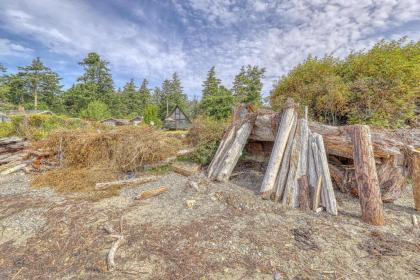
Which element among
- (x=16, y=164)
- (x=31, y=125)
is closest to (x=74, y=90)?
(x=31, y=125)

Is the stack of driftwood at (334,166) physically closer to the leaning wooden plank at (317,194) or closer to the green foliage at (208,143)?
the leaning wooden plank at (317,194)

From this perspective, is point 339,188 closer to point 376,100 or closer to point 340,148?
point 340,148

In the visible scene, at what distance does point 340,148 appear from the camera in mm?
4078

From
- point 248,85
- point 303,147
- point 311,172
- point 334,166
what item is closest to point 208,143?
point 303,147

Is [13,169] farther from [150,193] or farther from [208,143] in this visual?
[208,143]

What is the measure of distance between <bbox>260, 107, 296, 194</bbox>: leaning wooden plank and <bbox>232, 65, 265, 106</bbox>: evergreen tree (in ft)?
65.4

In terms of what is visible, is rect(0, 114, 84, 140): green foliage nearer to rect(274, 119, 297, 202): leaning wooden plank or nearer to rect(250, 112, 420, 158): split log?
rect(274, 119, 297, 202): leaning wooden plank

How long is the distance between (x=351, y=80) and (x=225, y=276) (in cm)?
900

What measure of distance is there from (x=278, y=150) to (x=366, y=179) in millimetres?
1579

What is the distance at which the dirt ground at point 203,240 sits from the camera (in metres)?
2.10

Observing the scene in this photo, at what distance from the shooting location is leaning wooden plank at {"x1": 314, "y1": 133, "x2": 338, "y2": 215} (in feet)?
10.9

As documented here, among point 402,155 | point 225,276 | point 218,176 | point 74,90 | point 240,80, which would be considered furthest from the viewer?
point 74,90

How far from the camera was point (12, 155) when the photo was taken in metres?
7.32

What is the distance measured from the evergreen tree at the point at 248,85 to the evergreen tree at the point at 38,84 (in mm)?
35981
